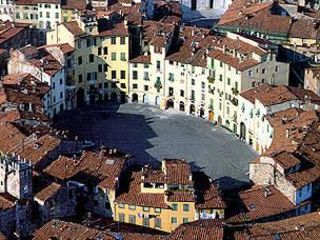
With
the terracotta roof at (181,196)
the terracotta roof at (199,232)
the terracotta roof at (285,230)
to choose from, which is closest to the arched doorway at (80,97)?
the terracotta roof at (181,196)

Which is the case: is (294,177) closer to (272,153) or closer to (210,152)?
(272,153)

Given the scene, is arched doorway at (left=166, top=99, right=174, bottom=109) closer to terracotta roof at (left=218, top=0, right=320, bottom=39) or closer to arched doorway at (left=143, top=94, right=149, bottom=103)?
arched doorway at (left=143, top=94, right=149, bottom=103)

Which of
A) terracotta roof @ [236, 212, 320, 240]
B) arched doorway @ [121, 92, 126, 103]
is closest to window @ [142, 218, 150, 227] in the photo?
terracotta roof @ [236, 212, 320, 240]

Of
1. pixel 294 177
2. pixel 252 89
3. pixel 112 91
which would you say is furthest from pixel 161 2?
pixel 294 177

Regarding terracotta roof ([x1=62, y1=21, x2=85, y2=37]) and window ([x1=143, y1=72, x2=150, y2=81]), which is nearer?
terracotta roof ([x1=62, y1=21, x2=85, y2=37])

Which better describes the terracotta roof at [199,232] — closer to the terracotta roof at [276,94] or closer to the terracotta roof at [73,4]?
the terracotta roof at [276,94]

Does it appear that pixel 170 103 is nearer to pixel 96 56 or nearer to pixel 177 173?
pixel 96 56
